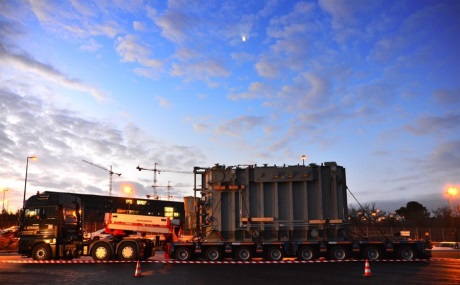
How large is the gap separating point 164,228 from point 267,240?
5553mm

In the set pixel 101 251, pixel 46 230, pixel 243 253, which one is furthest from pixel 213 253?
pixel 46 230

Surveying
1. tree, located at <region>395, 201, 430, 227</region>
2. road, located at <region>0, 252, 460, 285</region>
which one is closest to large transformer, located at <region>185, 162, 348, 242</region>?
road, located at <region>0, 252, 460, 285</region>

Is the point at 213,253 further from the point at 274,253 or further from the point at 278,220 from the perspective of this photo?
the point at 278,220

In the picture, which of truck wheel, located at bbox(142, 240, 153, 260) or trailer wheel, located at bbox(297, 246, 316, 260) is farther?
truck wheel, located at bbox(142, 240, 153, 260)

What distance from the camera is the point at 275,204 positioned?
914 inches

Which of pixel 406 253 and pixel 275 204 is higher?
pixel 275 204

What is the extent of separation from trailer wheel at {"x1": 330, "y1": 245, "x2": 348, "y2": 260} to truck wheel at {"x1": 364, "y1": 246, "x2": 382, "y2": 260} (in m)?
1.05

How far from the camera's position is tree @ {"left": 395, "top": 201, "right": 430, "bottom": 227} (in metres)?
82.6

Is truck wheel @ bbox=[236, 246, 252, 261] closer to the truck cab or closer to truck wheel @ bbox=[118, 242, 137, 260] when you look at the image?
truck wheel @ bbox=[118, 242, 137, 260]

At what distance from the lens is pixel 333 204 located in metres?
23.0

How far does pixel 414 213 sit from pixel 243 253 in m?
79.0

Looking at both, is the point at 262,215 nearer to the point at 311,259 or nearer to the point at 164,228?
the point at 311,259

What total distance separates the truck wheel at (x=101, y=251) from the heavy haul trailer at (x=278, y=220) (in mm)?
3242

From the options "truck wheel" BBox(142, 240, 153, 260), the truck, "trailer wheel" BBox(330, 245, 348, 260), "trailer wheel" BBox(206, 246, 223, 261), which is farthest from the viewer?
"truck wheel" BBox(142, 240, 153, 260)
